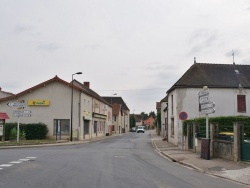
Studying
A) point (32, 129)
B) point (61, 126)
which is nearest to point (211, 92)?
point (61, 126)

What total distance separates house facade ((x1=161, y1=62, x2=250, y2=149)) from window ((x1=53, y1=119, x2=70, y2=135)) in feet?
40.1

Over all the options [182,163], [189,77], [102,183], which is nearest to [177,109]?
[189,77]

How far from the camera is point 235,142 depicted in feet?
55.5

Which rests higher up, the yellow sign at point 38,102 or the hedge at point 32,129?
the yellow sign at point 38,102

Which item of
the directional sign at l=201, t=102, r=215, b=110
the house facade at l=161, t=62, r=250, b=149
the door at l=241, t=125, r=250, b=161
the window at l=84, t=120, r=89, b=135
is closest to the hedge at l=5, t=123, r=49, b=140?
the window at l=84, t=120, r=89, b=135

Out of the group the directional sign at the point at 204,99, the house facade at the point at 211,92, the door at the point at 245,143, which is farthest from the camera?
the house facade at the point at 211,92

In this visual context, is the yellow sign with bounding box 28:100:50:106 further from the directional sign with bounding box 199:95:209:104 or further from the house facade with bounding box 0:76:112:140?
the directional sign with bounding box 199:95:209:104

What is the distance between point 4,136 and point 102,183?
29954mm

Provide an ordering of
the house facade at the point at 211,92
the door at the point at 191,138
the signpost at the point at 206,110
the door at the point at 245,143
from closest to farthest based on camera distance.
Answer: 1. the door at the point at 245,143
2. the signpost at the point at 206,110
3. the door at the point at 191,138
4. the house facade at the point at 211,92

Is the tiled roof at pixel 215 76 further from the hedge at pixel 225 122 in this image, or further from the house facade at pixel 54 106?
the house facade at pixel 54 106

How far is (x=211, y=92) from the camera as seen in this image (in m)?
34.9

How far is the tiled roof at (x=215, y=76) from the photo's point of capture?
3481 centimetres

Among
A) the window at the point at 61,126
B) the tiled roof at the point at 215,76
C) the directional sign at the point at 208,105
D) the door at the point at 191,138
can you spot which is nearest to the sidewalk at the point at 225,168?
the directional sign at the point at 208,105

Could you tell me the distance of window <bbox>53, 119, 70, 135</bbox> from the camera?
139 feet
